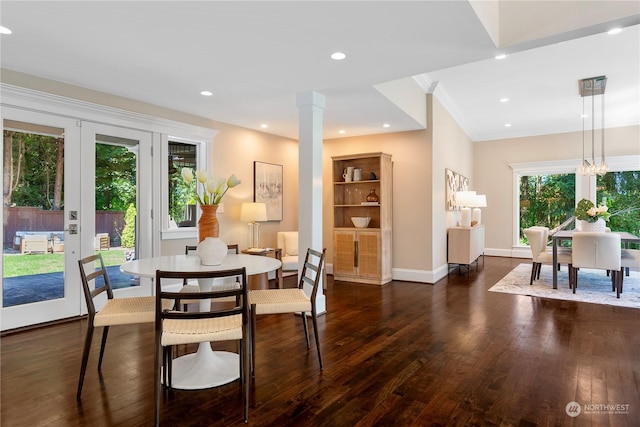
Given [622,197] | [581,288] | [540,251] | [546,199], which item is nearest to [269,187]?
[540,251]

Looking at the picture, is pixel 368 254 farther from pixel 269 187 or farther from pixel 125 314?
pixel 125 314

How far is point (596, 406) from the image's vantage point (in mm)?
2178

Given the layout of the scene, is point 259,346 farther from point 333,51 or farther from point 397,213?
point 397,213

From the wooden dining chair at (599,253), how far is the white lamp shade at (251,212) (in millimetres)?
4313

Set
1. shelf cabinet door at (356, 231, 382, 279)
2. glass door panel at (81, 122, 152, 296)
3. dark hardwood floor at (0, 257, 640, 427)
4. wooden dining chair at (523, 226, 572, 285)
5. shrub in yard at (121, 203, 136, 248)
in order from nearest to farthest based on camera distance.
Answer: dark hardwood floor at (0, 257, 640, 427)
glass door panel at (81, 122, 152, 296)
shrub in yard at (121, 203, 136, 248)
wooden dining chair at (523, 226, 572, 285)
shelf cabinet door at (356, 231, 382, 279)

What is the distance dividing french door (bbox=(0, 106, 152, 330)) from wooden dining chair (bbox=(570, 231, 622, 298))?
582 cm

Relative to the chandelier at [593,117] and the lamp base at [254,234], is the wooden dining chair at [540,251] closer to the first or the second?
the chandelier at [593,117]

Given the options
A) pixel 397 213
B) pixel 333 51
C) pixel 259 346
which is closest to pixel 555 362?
pixel 259 346

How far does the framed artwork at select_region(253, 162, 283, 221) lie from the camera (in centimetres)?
594

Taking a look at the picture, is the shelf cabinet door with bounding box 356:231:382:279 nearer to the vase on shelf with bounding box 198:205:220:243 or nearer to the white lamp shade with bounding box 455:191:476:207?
the white lamp shade with bounding box 455:191:476:207

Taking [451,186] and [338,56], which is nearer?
[338,56]

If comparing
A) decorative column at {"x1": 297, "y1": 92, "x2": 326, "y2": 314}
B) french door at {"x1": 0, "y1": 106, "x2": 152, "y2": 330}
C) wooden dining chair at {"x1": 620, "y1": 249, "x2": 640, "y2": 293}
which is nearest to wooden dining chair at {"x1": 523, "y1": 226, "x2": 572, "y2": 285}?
wooden dining chair at {"x1": 620, "y1": 249, "x2": 640, "y2": 293}

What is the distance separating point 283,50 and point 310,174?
54.9 inches

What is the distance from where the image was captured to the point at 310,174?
4086 millimetres
